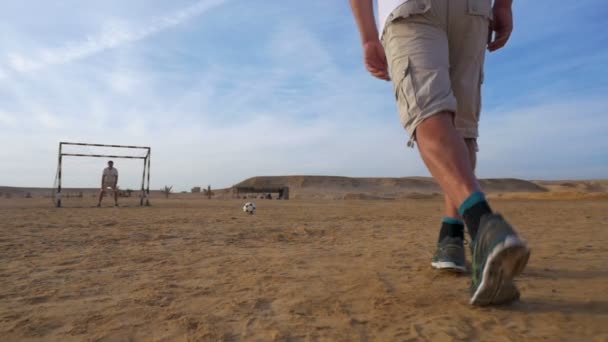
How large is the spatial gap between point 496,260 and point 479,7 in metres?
1.13

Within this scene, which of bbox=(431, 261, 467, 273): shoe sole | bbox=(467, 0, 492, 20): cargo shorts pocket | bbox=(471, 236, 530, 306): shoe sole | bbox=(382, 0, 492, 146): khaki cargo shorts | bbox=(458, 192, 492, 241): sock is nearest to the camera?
bbox=(471, 236, 530, 306): shoe sole

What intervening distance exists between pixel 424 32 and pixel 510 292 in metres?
1.03

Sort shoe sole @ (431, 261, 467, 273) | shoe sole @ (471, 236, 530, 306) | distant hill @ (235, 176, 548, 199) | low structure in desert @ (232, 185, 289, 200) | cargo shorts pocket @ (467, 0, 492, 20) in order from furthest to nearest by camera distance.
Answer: distant hill @ (235, 176, 548, 199), low structure in desert @ (232, 185, 289, 200), shoe sole @ (431, 261, 467, 273), cargo shorts pocket @ (467, 0, 492, 20), shoe sole @ (471, 236, 530, 306)

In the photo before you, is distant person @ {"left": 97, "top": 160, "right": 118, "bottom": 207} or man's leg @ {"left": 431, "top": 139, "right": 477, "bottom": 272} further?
distant person @ {"left": 97, "top": 160, "right": 118, "bottom": 207}

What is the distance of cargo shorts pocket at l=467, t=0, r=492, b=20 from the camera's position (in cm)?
172

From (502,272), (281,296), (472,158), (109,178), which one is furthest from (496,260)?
(109,178)

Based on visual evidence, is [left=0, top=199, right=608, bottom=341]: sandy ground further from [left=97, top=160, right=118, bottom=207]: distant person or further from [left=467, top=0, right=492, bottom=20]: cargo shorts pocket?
[left=97, top=160, right=118, bottom=207]: distant person

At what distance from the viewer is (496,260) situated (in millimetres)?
1158

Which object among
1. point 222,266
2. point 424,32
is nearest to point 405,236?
point 222,266

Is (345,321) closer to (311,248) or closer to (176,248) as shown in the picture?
(311,248)

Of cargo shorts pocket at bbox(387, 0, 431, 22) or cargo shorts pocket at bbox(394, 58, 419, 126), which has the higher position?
cargo shorts pocket at bbox(387, 0, 431, 22)

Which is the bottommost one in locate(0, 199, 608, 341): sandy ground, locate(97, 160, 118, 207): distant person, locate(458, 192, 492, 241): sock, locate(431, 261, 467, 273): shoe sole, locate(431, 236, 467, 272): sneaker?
locate(0, 199, 608, 341): sandy ground

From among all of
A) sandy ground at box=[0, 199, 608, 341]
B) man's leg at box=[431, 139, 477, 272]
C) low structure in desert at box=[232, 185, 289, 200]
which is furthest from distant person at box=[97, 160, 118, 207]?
low structure in desert at box=[232, 185, 289, 200]

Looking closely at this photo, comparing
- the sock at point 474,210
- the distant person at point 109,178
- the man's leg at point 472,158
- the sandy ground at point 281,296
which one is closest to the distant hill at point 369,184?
the distant person at point 109,178
